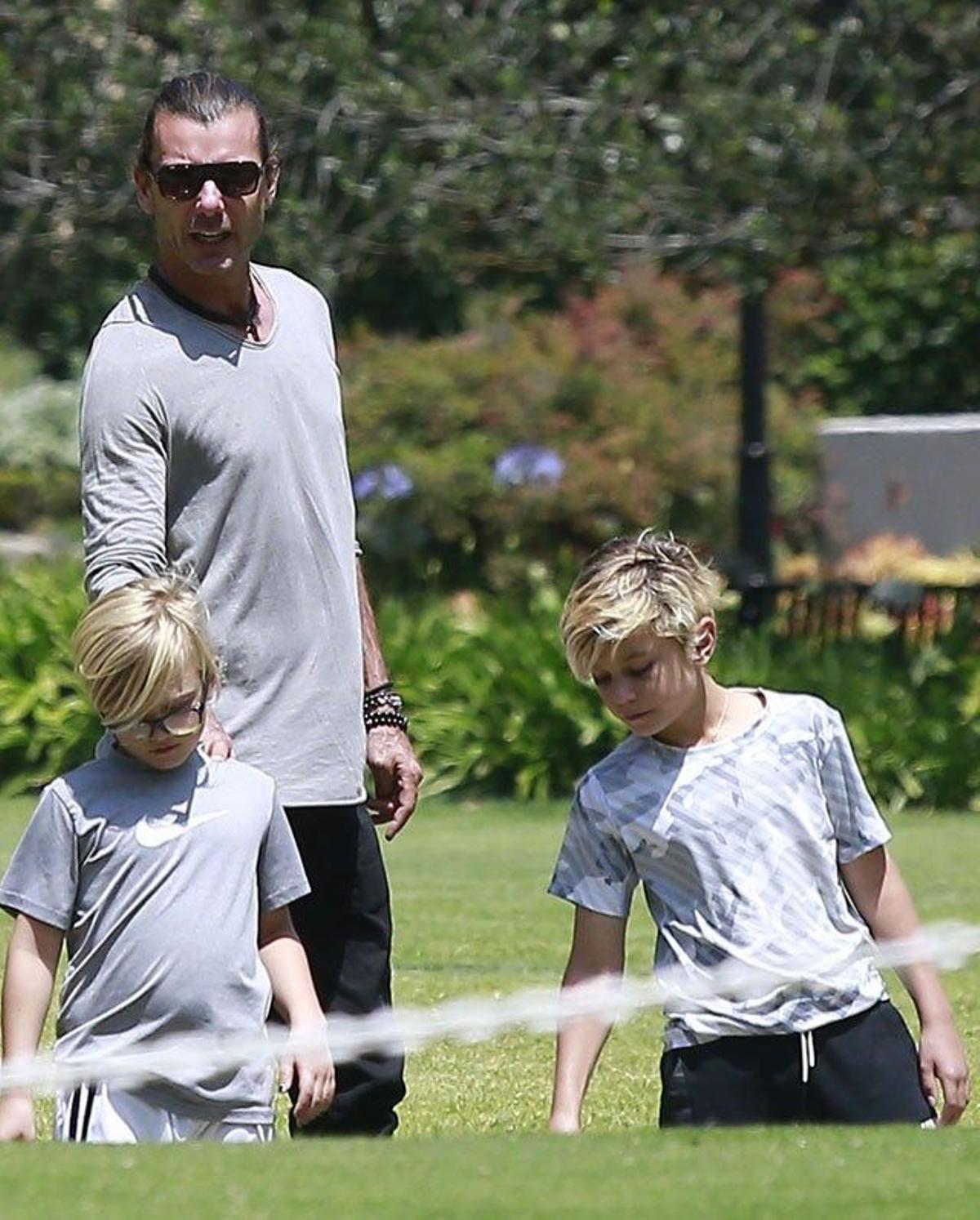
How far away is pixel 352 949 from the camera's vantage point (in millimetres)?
5066

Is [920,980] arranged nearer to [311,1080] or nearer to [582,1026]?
A: [582,1026]

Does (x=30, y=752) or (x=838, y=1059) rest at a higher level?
(x=838, y=1059)

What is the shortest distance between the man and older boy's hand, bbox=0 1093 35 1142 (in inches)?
27.9

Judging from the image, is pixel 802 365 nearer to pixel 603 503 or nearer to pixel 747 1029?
pixel 603 503

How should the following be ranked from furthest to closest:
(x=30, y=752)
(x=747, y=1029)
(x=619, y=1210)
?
(x=30, y=752) → (x=747, y=1029) → (x=619, y=1210)

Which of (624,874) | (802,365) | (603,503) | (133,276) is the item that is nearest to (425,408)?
(603,503)

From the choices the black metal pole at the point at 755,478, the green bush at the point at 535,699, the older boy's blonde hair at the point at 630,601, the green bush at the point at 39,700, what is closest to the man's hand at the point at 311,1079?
the older boy's blonde hair at the point at 630,601

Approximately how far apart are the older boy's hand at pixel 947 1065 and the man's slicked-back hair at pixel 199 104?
1.97 metres

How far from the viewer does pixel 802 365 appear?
25.6m

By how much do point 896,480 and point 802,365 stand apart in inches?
138

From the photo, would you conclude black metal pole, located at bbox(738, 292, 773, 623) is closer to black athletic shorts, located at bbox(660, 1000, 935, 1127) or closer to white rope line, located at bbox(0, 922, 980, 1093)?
white rope line, located at bbox(0, 922, 980, 1093)

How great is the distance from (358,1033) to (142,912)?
77 centimetres

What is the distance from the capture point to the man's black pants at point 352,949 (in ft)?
16.4

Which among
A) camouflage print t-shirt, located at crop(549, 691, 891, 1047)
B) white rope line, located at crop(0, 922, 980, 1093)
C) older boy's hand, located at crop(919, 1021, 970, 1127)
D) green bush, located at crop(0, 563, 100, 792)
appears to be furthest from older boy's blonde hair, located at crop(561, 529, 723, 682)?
green bush, located at crop(0, 563, 100, 792)
